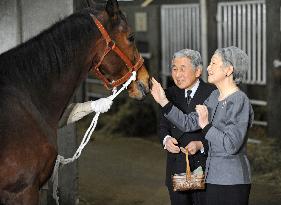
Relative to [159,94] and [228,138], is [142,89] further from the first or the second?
[228,138]

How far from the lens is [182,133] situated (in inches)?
144

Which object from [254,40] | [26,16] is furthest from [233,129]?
[254,40]

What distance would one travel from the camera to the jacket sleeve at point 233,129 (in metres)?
3.10

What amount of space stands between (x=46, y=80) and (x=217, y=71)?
907mm

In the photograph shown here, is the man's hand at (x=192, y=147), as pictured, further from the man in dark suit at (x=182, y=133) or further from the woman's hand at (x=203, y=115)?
the woman's hand at (x=203, y=115)

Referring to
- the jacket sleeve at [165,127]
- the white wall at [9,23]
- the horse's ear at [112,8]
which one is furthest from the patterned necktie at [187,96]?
the white wall at [9,23]

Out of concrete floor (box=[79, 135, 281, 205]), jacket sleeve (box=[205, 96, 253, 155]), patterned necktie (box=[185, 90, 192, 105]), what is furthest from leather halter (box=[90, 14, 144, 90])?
concrete floor (box=[79, 135, 281, 205])

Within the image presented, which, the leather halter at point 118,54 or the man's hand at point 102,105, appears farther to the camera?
the man's hand at point 102,105

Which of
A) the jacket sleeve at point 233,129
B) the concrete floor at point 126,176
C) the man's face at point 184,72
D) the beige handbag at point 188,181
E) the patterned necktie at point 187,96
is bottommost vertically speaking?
the concrete floor at point 126,176

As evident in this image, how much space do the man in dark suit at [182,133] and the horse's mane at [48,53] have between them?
62 centimetres

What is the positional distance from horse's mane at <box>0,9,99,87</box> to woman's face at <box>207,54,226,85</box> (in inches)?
26.5

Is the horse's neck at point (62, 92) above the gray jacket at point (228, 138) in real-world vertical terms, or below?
above

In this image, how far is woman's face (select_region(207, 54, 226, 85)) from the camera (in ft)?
10.3

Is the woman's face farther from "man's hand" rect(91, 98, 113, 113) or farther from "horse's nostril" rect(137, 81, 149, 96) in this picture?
"man's hand" rect(91, 98, 113, 113)
